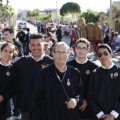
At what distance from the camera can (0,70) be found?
4797 millimetres

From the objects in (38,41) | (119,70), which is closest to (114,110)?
(119,70)

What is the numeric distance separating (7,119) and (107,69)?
84.0 inches

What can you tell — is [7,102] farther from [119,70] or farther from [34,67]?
[119,70]

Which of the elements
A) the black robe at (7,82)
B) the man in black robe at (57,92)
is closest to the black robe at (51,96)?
the man in black robe at (57,92)

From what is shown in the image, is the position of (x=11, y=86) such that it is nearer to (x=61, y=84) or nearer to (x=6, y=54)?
(x=6, y=54)

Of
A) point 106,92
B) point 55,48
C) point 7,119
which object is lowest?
point 7,119

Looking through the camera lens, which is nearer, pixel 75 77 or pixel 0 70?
pixel 75 77

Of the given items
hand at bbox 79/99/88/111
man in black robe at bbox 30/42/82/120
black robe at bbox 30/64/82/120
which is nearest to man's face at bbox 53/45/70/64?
man in black robe at bbox 30/42/82/120

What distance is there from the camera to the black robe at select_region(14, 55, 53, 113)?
468 centimetres

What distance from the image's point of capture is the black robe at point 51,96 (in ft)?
12.6

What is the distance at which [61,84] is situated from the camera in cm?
383

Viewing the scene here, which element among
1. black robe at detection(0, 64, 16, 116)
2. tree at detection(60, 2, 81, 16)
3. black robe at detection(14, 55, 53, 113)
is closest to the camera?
black robe at detection(14, 55, 53, 113)

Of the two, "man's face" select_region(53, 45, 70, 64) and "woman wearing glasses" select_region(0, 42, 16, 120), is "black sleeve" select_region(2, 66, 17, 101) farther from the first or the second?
"man's face" select_region(53, 45, 70, 64)

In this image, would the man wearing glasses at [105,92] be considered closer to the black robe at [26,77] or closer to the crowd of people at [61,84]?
the crowd of people at [61,84]
